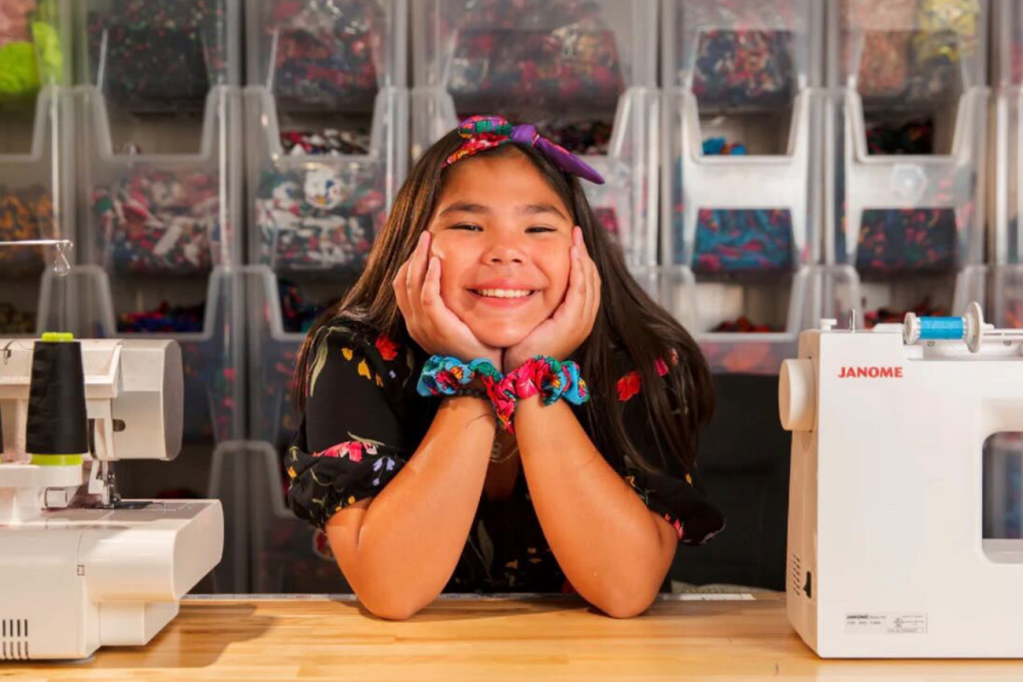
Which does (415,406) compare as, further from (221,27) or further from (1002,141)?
(1002,141)

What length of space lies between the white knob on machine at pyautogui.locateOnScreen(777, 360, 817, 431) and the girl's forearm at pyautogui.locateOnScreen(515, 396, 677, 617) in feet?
0.75

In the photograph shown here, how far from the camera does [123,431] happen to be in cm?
113

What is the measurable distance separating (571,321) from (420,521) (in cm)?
29

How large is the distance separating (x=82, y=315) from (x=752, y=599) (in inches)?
85.2

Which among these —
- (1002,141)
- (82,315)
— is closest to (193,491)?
(82,315)

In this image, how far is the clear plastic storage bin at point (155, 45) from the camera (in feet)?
9.32

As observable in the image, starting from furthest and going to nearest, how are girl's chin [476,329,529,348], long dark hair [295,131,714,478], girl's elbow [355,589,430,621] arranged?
1. long dark hair [295,131,714,478]
2. girl's chin [476,329,529,348]
3. girl's elbow [355,589,430,621]

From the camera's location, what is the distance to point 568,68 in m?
2.85

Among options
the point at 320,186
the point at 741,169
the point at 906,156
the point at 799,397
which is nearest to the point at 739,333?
the point at 741,169

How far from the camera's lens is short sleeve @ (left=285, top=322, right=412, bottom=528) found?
1239mm

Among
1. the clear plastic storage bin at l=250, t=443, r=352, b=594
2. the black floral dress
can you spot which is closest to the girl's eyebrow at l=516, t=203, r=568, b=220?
the black floral dress

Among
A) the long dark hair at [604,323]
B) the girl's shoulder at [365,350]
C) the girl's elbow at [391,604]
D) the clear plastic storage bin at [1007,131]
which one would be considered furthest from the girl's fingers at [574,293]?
the clear plastic storage bin at [1007,131]

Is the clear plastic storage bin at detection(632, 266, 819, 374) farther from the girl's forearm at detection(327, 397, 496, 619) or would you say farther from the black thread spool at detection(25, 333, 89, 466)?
the black thread spool at detection(25, 333, 89, 466)

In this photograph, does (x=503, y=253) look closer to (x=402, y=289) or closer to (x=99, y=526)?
(x=402, y=289)
